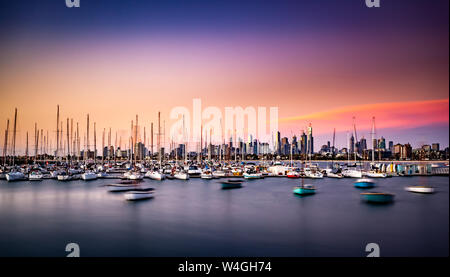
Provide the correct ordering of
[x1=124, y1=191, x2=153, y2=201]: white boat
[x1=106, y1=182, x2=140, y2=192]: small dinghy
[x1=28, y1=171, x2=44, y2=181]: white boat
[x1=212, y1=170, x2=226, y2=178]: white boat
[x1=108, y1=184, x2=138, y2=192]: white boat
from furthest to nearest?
[x1=212, y1=170, x2=226, y2=178]: white boat
[x1=28, y1=171, x2=44, y2=181]: white boat
[x1=108, y1=184, x2=138, y2=192]: white boat
[x1=106, y1=182, x2=140, y2=192]: small dinghy
[x1=124, y1=191, x2=153, y2=201]: white boat

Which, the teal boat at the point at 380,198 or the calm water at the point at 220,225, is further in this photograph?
the teal boat at the point at 380,198

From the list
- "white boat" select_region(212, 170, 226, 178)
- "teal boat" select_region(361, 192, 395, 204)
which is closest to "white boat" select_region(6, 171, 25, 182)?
"white boat" select_region(212, 170, 226, 178)

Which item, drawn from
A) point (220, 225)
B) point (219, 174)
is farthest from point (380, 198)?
point (219, 174)

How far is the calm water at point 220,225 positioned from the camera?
46.9 feet

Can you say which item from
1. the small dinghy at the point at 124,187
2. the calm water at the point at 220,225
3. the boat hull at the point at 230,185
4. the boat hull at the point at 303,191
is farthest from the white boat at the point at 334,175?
the small dinghy at the point at 124,187

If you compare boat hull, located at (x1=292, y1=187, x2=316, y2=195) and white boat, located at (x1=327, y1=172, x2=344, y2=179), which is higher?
boat hull, located at (x1=292, y1=187, x2=316, y2=195)

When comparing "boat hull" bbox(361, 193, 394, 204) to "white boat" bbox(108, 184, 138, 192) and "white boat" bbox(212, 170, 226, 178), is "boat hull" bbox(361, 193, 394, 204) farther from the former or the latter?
"white boat" bbox(212, 170, 226, 178)

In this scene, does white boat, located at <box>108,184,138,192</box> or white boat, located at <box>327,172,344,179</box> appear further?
white boat, located at <box>327,172,344,179</box>

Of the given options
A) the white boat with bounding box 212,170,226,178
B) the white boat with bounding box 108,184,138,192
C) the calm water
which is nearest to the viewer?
the calm water

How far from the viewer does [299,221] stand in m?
19.5

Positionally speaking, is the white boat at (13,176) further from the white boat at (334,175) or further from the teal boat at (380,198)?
the white boat at (334,175)

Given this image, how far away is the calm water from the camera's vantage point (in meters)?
14.3

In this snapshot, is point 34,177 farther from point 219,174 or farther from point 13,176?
point 219,174
